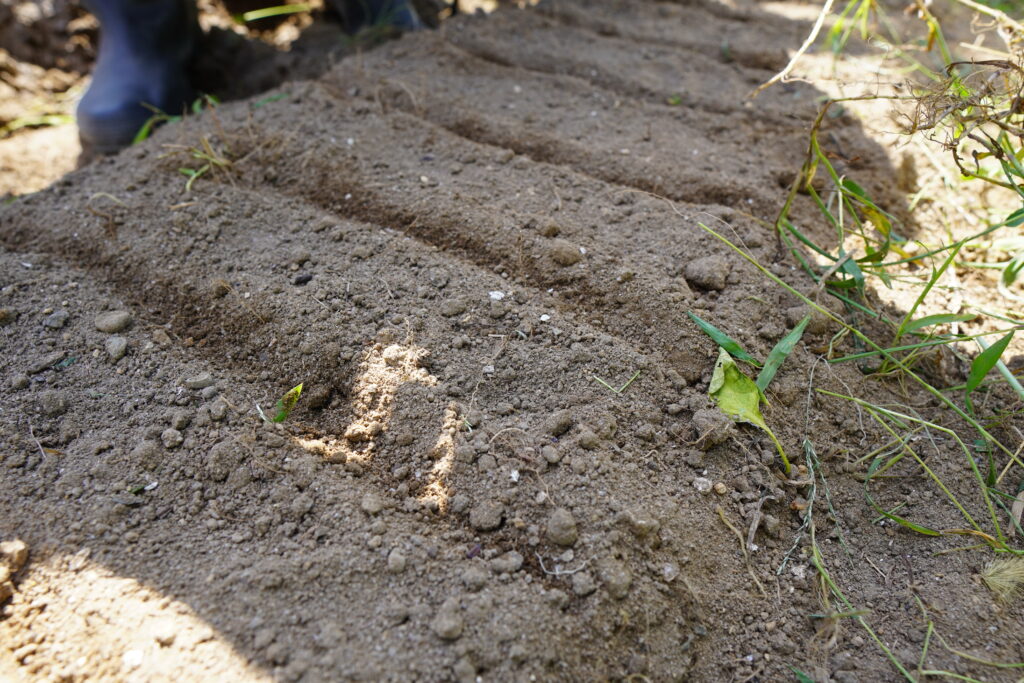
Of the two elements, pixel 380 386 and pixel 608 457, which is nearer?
pixel 608 457

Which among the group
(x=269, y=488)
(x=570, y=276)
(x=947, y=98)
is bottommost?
(x=269, y=488)

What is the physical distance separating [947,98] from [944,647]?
1053 mm

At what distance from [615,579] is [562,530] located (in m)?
0.12

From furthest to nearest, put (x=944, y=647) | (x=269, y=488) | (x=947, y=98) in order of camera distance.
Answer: (x=947, y=98) < (x=269, y=488) < (x=944, y=647)

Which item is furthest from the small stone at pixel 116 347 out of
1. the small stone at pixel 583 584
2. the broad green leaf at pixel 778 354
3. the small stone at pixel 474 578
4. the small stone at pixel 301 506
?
the broad green leaf at pixel 778 354

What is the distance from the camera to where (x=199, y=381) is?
1.53m

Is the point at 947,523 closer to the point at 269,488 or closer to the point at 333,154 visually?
the point at 269,488

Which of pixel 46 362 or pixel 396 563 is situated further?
pixel 46 362

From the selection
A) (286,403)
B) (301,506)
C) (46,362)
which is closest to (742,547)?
(301,506)

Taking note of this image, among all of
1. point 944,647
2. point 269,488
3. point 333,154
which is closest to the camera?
point 944,647

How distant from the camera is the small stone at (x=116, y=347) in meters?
1.60

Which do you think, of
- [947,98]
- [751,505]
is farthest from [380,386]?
[947,98]

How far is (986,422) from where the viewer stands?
1.55 meters

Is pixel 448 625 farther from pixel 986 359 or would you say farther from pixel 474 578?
pixel 986 359
